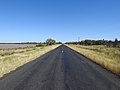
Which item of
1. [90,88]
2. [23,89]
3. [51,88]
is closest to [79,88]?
[90,88]

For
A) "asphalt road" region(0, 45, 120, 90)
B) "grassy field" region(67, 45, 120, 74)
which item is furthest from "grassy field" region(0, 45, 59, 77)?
"grassy field" region(67, 45, 120, 74)

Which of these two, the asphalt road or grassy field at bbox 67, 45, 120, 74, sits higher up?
the asphalt road

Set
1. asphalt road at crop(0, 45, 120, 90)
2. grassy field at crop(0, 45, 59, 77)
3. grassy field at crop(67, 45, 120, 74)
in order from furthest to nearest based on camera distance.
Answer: grassy field at crop(67, 45, 120, 74) < grassy field at crop(0, 45, 59, 77) < asphalt road at crop(0, 45, 120, 90)

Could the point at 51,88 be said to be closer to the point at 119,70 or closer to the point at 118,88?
the point at 118,88

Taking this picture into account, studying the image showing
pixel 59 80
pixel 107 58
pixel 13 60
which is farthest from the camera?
pixel 107 58

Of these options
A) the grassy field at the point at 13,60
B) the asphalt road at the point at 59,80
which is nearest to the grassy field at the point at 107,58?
the asphalt road at the point at 59,80

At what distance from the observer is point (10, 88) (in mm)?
10039

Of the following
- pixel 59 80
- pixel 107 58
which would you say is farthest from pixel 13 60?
pixel 59 80

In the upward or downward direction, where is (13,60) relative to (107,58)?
upward

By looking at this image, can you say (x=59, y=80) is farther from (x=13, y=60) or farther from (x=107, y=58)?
(x=107, y=58)

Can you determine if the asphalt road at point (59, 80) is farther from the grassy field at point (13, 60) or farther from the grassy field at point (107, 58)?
the grassy field at point (107, 58)

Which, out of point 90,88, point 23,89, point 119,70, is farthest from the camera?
point 119,70

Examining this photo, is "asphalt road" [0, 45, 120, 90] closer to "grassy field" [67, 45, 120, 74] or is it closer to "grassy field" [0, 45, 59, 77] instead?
"grassy field" [0, 45, 59, 77]

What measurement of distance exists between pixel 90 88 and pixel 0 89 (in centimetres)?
390
